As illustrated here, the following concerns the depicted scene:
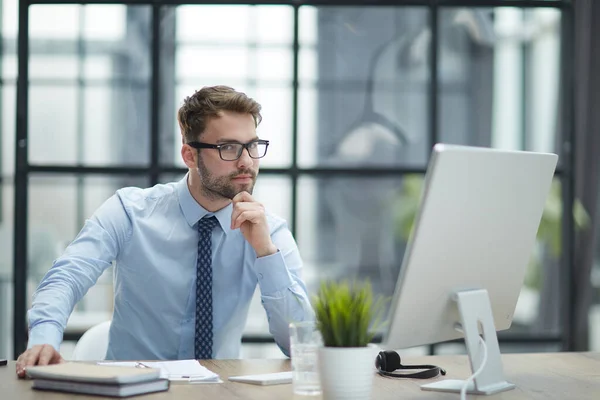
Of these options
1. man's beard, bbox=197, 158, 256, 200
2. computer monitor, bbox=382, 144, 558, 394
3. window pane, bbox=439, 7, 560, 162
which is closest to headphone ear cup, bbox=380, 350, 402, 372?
computer monitor, bbox=382, 144, 558, 394

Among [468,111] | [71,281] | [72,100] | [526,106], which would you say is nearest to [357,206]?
[468,111]

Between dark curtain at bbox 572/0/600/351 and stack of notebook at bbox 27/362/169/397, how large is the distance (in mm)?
2954

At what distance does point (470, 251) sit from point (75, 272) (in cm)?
124

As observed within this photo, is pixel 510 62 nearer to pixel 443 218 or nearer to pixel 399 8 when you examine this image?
pixel 399 8

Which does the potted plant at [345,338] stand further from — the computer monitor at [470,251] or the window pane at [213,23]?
the window pane at [213,23]

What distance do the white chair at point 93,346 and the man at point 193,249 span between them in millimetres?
61

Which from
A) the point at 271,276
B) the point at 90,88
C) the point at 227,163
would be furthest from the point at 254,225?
the point at 90,88

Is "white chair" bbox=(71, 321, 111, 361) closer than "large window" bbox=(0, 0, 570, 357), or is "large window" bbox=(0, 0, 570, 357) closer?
"white chair" bbox=(71, 321, 111, 361)

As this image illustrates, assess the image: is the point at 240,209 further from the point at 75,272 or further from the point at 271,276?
the point at 75,272

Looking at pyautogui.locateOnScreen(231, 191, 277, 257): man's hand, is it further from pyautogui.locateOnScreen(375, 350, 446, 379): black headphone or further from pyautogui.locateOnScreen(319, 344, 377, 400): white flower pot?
pyautogui.locateOnScreen(319, 344, 377, 400): white flower pot

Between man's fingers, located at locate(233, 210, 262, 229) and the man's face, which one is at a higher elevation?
the man's face

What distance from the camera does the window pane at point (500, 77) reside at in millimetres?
4258

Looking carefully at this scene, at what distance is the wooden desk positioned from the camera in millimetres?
1782

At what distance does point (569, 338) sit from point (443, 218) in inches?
113
